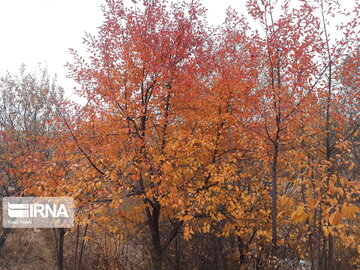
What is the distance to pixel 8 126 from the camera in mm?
8703

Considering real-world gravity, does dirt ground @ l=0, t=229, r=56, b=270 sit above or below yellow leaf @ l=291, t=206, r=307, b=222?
below

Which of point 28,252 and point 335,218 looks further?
point 28,252

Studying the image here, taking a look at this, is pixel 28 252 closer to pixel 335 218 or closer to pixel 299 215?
pixel 299 215

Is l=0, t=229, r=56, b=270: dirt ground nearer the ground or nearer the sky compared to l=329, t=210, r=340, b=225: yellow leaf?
nearer the ground

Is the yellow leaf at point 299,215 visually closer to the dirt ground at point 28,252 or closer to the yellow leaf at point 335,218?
the yellow leaf at point 335,218

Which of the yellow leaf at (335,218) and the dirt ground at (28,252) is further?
the dirt ground at (28,252)

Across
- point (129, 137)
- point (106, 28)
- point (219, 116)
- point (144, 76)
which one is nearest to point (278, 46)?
point (219, 116)

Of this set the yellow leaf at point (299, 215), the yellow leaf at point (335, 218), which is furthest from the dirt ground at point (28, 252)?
the yellow leaf at point (335, 218)

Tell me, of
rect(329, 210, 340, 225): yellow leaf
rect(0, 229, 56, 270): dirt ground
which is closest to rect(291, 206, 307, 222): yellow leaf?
rect(329, 210, 340, 225): yellow leaf

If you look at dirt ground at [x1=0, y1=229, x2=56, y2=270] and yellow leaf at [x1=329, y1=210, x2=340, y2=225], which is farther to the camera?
dirt ground at [x1=0, y1=229, x2=56, y2=270]

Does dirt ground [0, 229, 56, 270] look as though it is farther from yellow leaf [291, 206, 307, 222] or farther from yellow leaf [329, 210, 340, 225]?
yellow leaf [329, 210, 340, 225]

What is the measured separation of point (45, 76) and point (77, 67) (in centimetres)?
528

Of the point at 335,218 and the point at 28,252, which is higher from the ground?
the point at 335,218

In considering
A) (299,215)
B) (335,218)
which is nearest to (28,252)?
(299,215)
